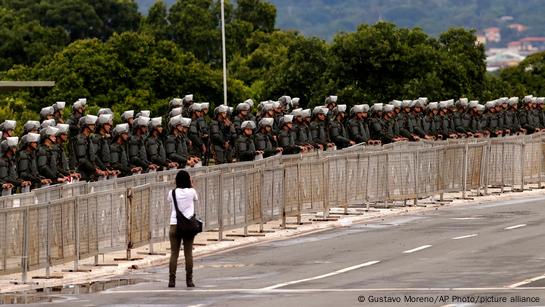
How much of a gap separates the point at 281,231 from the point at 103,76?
1557 inches

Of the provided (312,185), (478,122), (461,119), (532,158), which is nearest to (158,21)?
(478,122)

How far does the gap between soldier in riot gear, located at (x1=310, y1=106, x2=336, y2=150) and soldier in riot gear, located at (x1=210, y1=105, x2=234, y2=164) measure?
106 inches

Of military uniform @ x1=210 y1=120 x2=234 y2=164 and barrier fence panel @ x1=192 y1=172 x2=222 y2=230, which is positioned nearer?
barrier fence panel @ x1=192 y1=172 x2=222 y2=230

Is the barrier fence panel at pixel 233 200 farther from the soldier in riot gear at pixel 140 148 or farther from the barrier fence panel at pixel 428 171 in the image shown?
the barrier fence panel at pixel 428 171

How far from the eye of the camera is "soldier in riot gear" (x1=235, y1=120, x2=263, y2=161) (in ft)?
129

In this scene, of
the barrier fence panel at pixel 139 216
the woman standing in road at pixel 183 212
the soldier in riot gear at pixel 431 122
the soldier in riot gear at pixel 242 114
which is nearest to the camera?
the woman standing in road at pixel 183 212

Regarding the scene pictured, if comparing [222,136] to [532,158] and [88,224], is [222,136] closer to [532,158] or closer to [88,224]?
[532,158]

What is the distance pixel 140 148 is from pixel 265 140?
13.5ft

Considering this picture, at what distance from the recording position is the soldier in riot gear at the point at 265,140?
40031mm

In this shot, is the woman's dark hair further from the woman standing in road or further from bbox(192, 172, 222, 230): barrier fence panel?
bbox(192, 172, 222, 230): barrier fence panel

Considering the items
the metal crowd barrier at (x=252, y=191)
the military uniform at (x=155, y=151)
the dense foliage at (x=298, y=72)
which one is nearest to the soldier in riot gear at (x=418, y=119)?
the metal crowd barrier at (x=252, y=191)

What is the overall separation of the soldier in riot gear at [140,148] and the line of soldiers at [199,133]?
0.02 metres

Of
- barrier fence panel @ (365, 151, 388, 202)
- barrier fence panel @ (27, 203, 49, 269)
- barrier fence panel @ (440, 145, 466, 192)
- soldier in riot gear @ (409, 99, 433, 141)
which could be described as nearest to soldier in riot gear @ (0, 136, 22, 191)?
barrier fence panel @ (27, 203, 49, 269)

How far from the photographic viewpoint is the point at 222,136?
135ft
